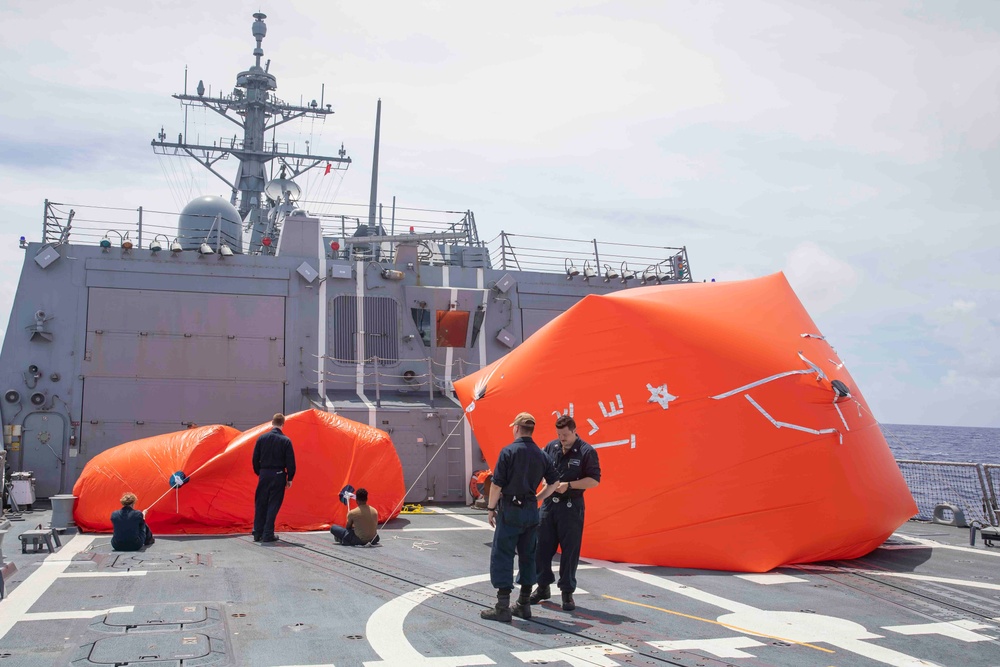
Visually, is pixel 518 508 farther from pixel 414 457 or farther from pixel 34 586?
pixel 414 457

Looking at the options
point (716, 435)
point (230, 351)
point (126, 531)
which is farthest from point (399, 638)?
point (230, 351)

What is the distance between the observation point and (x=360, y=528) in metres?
9.22

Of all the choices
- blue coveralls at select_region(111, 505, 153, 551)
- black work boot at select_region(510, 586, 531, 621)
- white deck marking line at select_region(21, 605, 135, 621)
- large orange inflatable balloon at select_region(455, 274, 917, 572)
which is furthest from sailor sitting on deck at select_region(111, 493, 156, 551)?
black work boot at select_region(510, 586, 531, 621)

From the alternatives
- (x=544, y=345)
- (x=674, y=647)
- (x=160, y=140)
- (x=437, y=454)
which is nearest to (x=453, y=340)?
(x=437, y=454)

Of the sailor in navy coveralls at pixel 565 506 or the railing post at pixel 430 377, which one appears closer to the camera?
the sailor in navy coveralls at pixel 565 506

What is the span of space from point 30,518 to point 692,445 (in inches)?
364

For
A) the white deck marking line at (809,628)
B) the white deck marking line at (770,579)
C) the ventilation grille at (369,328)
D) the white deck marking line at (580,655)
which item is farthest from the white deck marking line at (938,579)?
the ventilation grille at (369,328)

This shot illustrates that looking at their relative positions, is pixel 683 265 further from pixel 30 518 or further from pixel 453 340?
pixel 30 518

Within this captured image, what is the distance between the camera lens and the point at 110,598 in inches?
238

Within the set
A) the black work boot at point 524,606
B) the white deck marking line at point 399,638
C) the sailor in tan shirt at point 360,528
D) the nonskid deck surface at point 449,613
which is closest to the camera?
the white deck marking line at point 399,638

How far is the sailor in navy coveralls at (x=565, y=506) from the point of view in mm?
6328

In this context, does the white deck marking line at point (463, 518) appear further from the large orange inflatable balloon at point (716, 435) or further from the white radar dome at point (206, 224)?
the white radar dome at point (206, 224)

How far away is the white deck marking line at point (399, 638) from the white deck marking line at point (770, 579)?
2.71 meters

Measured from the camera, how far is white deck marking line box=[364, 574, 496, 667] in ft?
15.1
